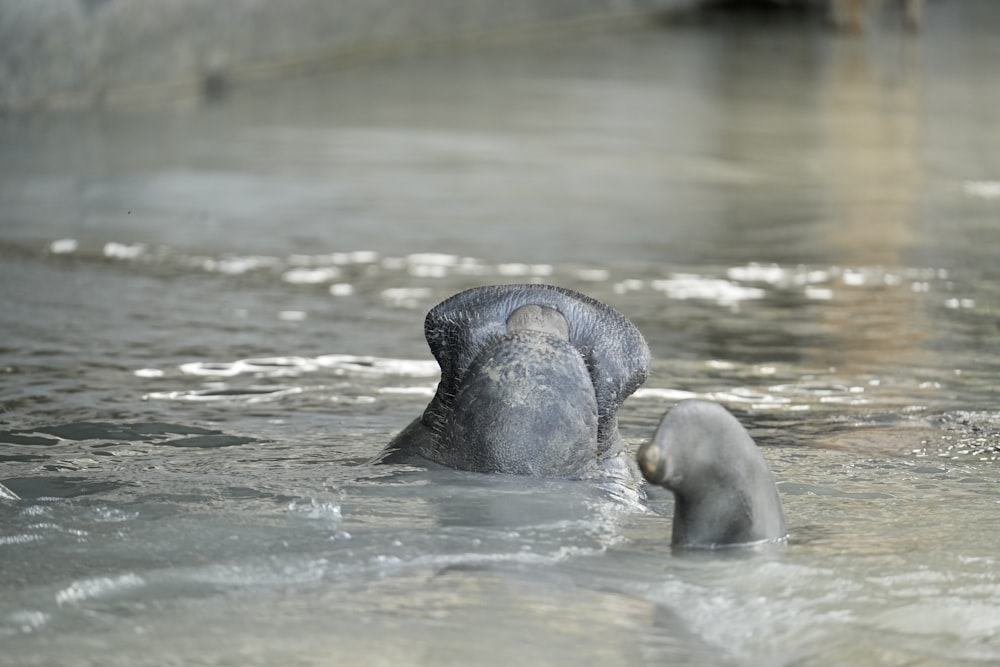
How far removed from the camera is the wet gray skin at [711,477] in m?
2.38

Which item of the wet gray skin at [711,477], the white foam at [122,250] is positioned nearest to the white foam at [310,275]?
the white foam at [122,250]

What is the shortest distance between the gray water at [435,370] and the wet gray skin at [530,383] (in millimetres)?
58

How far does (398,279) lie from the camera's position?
244 inches

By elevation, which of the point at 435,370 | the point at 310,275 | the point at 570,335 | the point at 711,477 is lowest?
the point at 435,370

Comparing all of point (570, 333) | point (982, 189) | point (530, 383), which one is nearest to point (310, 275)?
point (570, 333)

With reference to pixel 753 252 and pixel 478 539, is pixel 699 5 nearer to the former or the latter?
pixel 753 252

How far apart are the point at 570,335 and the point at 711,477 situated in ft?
1.87

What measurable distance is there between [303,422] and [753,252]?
3.23 m

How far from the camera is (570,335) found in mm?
2930

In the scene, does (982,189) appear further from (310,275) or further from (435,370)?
(435,370)

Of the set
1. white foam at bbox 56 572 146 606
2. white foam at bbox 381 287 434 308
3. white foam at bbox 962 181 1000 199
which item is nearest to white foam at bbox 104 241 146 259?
white foam at bbox 381 287 434 308

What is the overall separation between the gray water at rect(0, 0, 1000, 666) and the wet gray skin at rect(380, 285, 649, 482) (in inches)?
2.3

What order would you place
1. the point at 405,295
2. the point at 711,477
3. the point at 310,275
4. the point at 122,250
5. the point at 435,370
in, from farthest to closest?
the point at 122,250
the point at 310,275
the point at 405,295
the point at 435,370
the point at 711,477

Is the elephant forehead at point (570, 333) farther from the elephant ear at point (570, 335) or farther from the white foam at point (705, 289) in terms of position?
the white foam at point (705, 289)
